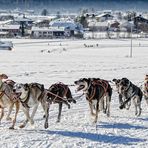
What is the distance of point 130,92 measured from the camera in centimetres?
1114

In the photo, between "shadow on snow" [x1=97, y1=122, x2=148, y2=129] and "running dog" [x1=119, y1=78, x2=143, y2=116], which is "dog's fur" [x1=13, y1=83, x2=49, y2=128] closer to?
"shadow on snow" [x1=97, y1=122, x2=148, y2=129]

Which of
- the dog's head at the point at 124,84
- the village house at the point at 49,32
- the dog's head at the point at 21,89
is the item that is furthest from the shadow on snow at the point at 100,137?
the village house at the point at 49,32

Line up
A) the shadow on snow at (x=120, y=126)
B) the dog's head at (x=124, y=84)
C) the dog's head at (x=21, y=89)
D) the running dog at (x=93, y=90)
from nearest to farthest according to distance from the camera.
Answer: the dog's head at (x=21, y=89)
the shadow on snow at (x=120, y=126)
the running dog at (x=93, y=90)
the dog's head at (x=124, y=84)

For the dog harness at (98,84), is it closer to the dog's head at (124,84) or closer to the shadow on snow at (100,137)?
the dog's head at (124,84)

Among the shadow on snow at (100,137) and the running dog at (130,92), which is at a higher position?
the running dog at (130,92)

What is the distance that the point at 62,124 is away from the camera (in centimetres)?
1005

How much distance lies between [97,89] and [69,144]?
206 cm

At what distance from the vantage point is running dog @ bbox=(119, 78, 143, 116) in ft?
36.4

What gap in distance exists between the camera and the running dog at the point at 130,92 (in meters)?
11.1

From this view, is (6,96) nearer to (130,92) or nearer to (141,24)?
(130,92)

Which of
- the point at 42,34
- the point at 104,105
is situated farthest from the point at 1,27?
the point at 104,105

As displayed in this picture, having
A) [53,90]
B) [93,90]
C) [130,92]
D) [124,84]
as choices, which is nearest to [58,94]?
[53,90]

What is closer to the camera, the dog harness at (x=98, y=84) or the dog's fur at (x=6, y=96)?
the dog's fur at (x=6, y=96)

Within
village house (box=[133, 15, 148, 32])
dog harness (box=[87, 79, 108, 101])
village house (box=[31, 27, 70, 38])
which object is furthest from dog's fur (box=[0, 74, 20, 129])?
village house (box=[133, 15, 148, 32])
